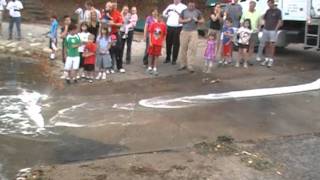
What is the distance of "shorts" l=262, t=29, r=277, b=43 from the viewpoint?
15375mm

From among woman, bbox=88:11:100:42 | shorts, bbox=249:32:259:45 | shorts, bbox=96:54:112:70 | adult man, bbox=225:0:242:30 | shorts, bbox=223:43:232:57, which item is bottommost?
shorts, bbox=96:54:112:70

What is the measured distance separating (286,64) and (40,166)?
10.0 metres

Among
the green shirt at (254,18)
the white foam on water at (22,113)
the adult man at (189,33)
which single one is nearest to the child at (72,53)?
the white foam on water at (22,113)

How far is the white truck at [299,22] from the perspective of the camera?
15.5 metres

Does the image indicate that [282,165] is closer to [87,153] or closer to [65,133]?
[87,153]

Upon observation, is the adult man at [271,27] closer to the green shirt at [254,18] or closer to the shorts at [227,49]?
the green shirt at [254,18]

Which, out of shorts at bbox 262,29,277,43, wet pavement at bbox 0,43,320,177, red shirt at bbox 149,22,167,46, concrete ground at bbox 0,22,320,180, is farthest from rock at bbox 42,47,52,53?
shorts at bbox 262,29,277,43

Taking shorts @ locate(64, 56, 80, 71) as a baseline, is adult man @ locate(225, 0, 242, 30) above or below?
above

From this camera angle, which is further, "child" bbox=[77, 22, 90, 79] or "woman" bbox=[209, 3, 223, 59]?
"woman" bbox=[209, 3, 223, 59]

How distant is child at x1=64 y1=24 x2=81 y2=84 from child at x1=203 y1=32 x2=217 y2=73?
321cm

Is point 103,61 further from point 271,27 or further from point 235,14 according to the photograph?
point 271,27

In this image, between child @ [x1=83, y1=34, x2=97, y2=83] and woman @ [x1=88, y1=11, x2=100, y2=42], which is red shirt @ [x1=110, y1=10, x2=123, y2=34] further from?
child @ [x1=83, y1=34, x2=97, y2=83]

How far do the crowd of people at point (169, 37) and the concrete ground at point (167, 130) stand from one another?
541 mm

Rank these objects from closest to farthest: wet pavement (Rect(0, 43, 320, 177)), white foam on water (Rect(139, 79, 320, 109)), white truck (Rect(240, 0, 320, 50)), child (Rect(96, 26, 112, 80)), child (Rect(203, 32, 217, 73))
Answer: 1. wet pavement (Rect(0, 43, 320, 177))
2. white foam on water (Rect(139, 79, 320, 109))
3. child (Rect(96, 26, 112, 80))
4. child (Rect(203, 32, 217, 73))
5. white truck (Rect(240, 0, 320, 50))
